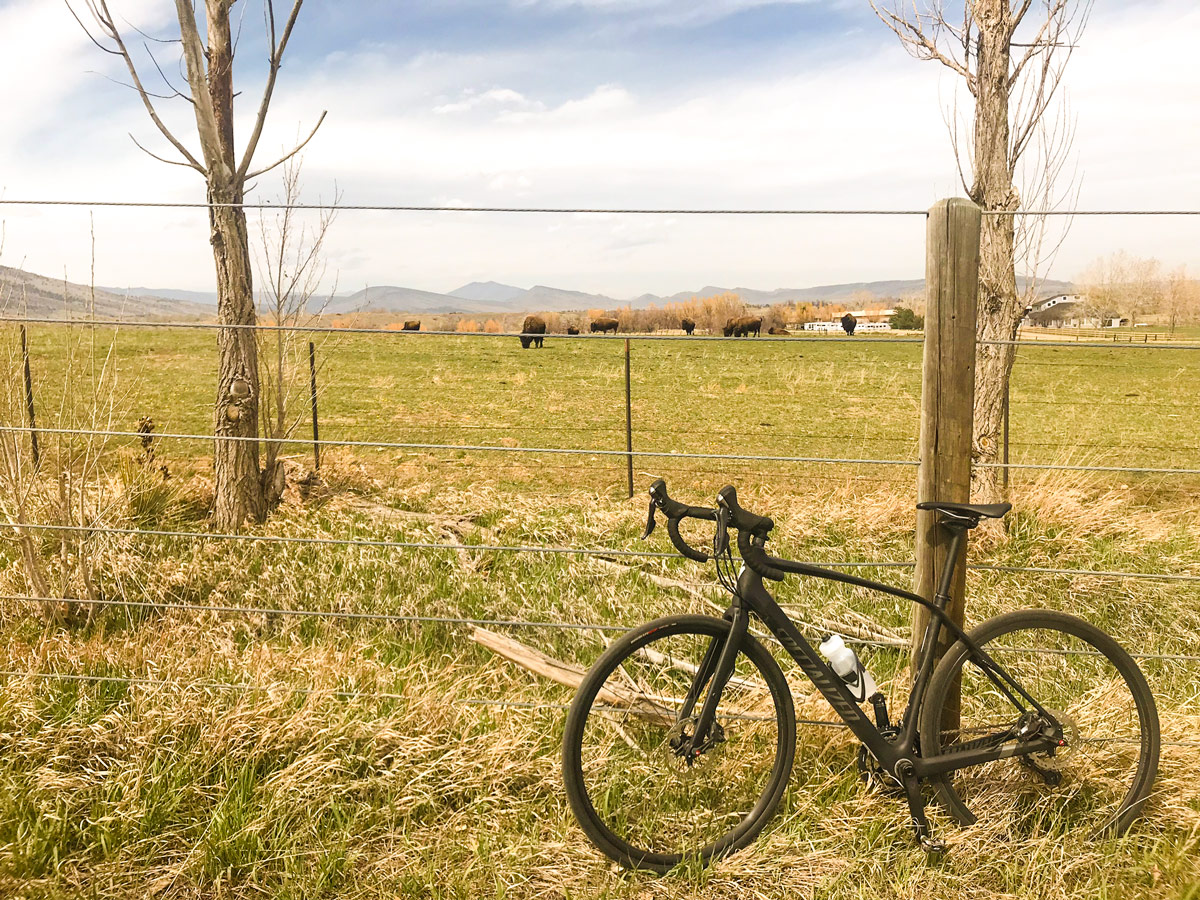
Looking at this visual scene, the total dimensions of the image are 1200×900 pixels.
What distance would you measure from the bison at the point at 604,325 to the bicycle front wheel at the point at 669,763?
120ft

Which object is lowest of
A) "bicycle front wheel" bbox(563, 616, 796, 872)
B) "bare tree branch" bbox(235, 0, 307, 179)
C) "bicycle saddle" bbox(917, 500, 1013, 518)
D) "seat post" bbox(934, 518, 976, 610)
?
"bicycle front wheel" bbox(563, 616, 796, 872)

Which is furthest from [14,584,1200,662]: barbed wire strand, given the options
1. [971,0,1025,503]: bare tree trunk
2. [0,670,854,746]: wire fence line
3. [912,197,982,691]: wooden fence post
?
[971,0,1025,503]: bare tree trunk

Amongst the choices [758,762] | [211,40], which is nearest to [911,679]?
[758,762]

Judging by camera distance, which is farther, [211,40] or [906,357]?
[906,357]

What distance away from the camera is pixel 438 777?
251 cm

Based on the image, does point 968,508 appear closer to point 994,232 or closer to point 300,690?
point 300,690

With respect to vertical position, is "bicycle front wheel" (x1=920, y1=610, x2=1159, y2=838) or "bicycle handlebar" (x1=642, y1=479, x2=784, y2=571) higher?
"bicycle handlebar" (x1=642, y1=479, x2=784, y2=571)

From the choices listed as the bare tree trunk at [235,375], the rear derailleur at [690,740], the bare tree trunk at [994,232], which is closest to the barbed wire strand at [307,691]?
the rear derailleur at [690,740]

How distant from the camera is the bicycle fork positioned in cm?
226

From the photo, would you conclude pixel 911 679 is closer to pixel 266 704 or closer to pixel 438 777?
pixel 438 777

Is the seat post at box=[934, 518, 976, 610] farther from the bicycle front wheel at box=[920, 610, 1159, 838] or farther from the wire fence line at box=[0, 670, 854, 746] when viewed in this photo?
the wire fence line at box=[0, 670, 854, 746]

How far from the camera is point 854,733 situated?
8.13ft

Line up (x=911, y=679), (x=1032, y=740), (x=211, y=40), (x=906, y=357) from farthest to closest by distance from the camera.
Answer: (x=906, y=357), (x=211, y=40), (x=911, y=679), (x=1032, y=740)

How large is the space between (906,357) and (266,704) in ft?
78.7
